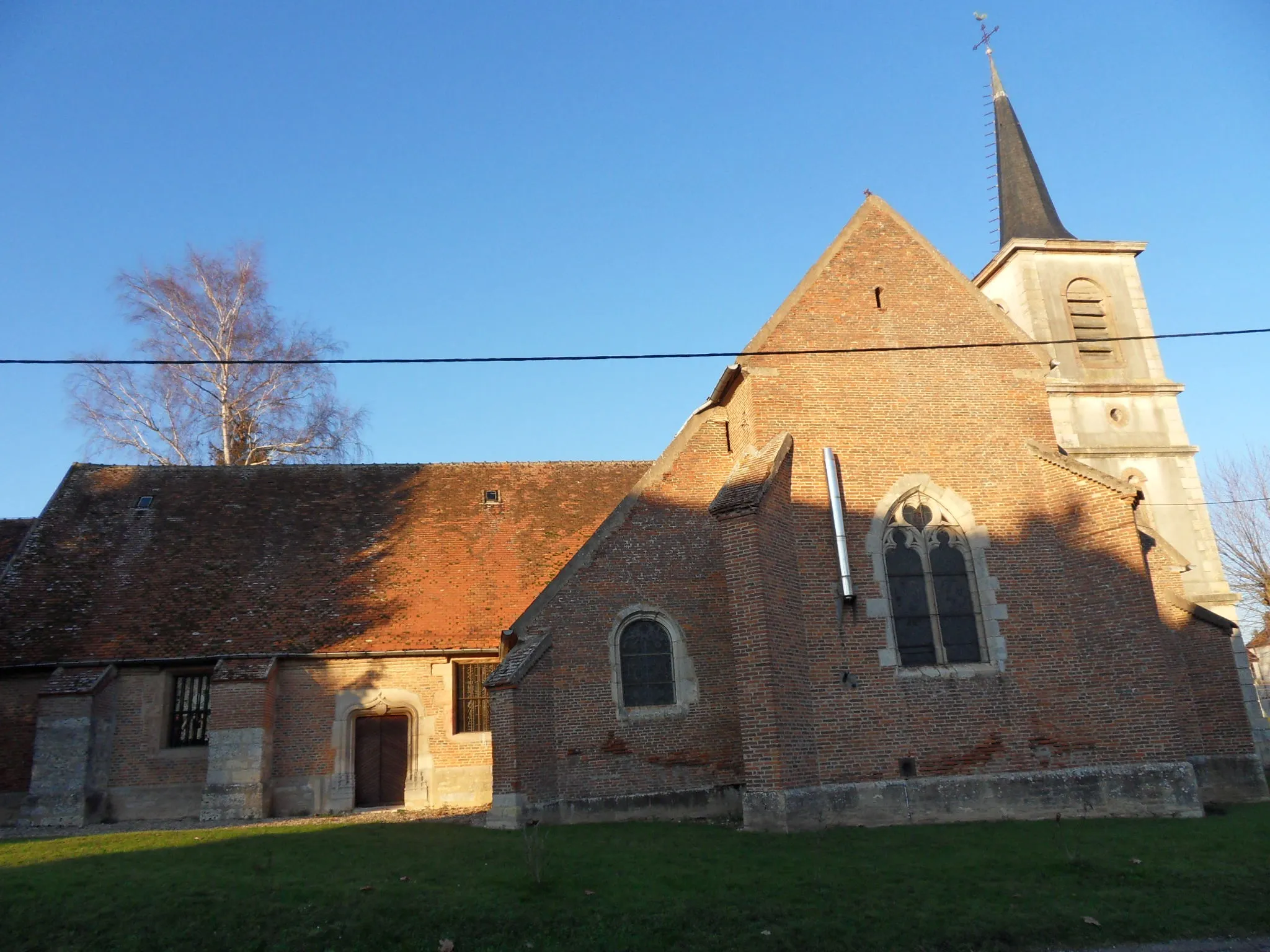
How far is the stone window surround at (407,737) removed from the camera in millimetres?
17656

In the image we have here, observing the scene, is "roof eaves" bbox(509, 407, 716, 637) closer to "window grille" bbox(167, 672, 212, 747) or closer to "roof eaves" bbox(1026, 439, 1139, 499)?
"roof eaves" bbox(1026, 439, 1139, 499)

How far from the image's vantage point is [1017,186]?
1106 inches

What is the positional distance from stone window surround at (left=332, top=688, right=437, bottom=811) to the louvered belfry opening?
16 cm

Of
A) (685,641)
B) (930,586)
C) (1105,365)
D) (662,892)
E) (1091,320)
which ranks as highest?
(1091,320)

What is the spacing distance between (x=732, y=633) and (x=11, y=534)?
19064 mm

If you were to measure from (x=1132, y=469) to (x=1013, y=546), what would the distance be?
11929 mm

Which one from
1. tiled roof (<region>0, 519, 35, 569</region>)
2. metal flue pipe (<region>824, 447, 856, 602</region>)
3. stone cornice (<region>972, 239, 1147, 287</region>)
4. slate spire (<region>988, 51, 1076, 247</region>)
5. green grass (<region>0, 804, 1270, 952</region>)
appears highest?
slate spire (<region>988, 51, 1076, 247</region>)

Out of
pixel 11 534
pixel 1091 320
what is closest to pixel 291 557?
pixel 11 534

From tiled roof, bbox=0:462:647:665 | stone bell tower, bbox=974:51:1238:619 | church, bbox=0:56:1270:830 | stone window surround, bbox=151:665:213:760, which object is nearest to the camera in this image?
church, bbox=0:56:1270:830

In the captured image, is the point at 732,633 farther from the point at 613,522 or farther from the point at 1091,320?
the point at 1091,320

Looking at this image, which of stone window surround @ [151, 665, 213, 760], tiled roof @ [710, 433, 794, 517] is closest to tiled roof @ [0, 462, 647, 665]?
stone window surround @ [151, 665, 213, 760]

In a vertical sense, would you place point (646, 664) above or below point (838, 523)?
below

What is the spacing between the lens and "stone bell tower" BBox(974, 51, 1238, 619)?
23.1 meters

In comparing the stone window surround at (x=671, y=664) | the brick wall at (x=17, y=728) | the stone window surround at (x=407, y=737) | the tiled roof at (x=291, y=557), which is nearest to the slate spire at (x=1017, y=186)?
the tiled roof at (x=291, y=557)
